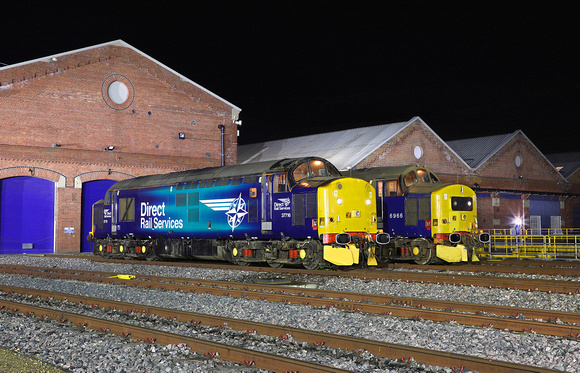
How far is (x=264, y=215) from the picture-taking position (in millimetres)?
20016

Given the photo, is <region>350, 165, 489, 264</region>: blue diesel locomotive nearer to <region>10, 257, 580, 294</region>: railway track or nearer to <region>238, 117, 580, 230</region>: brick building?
<region>10, 257, 580, 294</region>: railway track

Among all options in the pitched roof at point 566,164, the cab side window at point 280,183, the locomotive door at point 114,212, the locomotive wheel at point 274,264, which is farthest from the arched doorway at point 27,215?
the pitched roof at point 566,164

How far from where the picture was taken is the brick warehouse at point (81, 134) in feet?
108

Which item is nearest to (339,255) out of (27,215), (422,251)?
(422,251)

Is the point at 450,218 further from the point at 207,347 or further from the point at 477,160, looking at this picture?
the point at 477,160

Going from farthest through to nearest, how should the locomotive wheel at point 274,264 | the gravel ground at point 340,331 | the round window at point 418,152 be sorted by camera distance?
the round window at point 418,152 < the locomotive wheel at point 274,264 < the gravel ground at point 340,331

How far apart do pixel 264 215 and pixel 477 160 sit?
33.2m

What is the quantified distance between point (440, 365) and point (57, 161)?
1208 inches

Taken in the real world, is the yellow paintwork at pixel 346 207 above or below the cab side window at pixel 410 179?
below

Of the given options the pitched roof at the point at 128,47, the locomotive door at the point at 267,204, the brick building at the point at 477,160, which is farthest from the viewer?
the brick building at the point at 477,160

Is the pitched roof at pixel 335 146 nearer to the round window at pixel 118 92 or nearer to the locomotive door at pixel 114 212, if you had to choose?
the round window at pixel 118 92

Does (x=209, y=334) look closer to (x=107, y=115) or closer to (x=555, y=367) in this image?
(x=555, y=367)

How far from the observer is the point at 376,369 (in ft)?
23.8

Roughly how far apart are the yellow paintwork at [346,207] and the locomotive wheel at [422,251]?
259 centimetres
